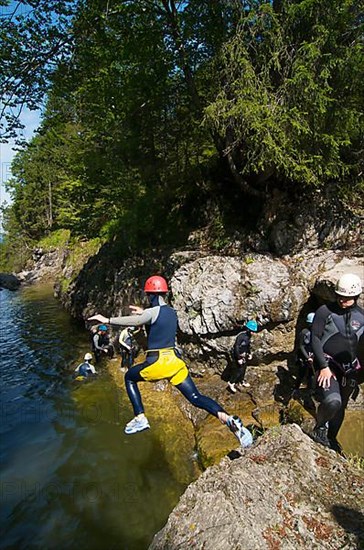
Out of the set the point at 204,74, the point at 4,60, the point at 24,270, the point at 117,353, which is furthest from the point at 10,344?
the point at 24,270

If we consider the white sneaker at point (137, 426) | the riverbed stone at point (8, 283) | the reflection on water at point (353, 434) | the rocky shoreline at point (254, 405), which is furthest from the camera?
the riverbed stone at point (8, 283)

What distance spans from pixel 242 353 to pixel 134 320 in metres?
5.03

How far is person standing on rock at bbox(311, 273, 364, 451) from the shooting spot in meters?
5.17

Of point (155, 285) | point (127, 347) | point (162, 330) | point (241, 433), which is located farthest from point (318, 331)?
point (127, 347)

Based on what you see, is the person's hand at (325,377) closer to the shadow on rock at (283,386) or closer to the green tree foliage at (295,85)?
the shadow on rock at (283,386)

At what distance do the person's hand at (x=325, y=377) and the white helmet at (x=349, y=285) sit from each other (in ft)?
3.71

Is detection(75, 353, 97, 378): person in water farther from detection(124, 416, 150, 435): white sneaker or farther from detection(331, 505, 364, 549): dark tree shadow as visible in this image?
detection(331, 505, 364, 549): dark tree shadow

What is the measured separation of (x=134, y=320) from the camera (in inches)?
224

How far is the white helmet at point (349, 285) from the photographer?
16.4 ft

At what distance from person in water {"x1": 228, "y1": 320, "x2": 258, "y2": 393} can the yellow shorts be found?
160 inches

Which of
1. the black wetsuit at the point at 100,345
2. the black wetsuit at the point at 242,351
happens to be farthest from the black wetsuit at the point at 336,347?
the black wetsuit at the point at 100,345

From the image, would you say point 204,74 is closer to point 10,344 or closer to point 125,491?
point 125,491

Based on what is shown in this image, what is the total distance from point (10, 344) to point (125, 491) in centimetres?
1247

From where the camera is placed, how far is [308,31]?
10234 mm
